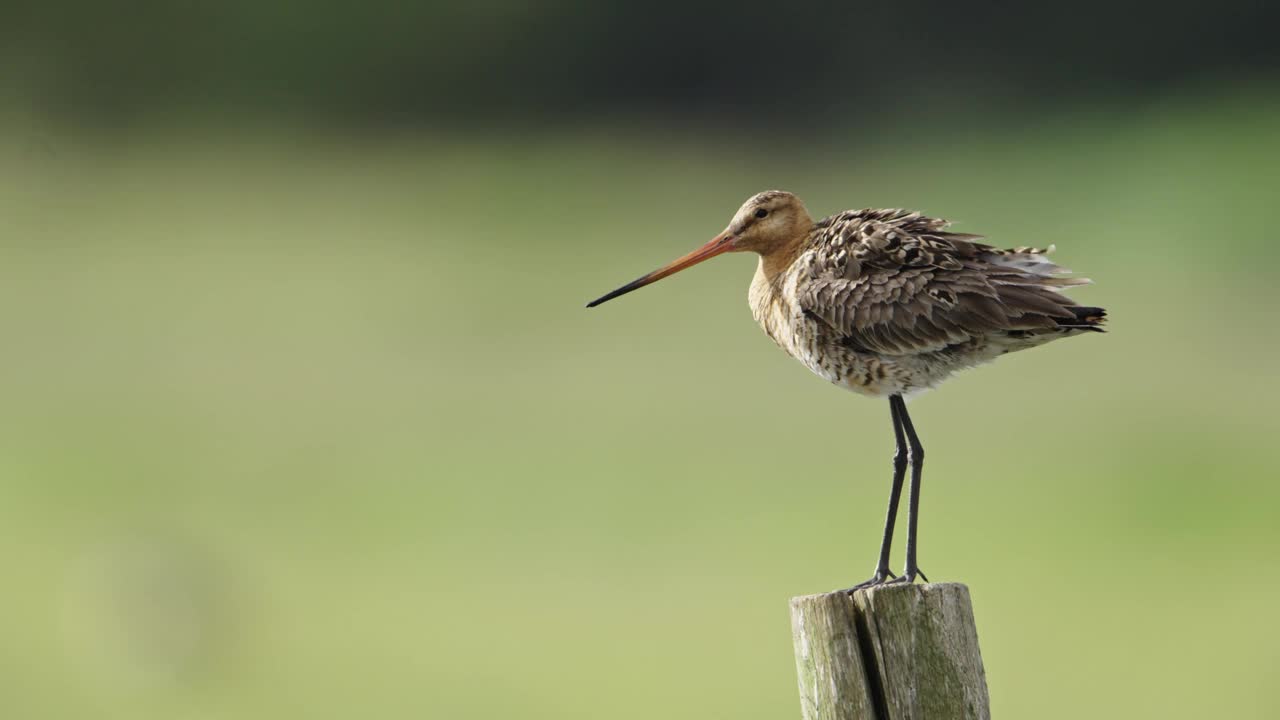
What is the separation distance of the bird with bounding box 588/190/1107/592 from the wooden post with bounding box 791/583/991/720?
89cm

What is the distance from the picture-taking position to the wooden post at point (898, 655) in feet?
12.5

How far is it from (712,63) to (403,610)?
15.3 m

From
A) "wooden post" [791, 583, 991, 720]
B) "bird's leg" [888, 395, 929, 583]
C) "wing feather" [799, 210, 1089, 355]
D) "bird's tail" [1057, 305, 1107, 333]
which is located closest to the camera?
"wooden post" [791, 583, 991, 720]

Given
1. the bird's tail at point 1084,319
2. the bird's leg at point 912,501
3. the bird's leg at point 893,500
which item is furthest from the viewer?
the bird's leg at point 893,500

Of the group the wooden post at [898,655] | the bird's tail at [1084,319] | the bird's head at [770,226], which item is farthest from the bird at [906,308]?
the wooden post at [898,655]

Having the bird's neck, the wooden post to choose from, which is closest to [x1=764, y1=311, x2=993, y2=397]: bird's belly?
the bird's neck

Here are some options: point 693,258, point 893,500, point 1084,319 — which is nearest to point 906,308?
point 1084,319

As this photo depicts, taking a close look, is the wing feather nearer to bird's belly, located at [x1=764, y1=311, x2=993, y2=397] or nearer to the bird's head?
bird's belly, located at [x1=764, y1=311, x2=993, y2=397]

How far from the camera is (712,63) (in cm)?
3269

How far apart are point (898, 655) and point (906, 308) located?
5.29ft

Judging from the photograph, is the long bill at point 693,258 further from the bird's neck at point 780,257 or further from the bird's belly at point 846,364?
the bird's belly at point 846,364

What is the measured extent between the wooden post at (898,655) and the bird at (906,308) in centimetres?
89

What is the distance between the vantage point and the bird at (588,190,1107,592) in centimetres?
493

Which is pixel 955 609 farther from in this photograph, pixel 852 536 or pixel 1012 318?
pixel 852 536
